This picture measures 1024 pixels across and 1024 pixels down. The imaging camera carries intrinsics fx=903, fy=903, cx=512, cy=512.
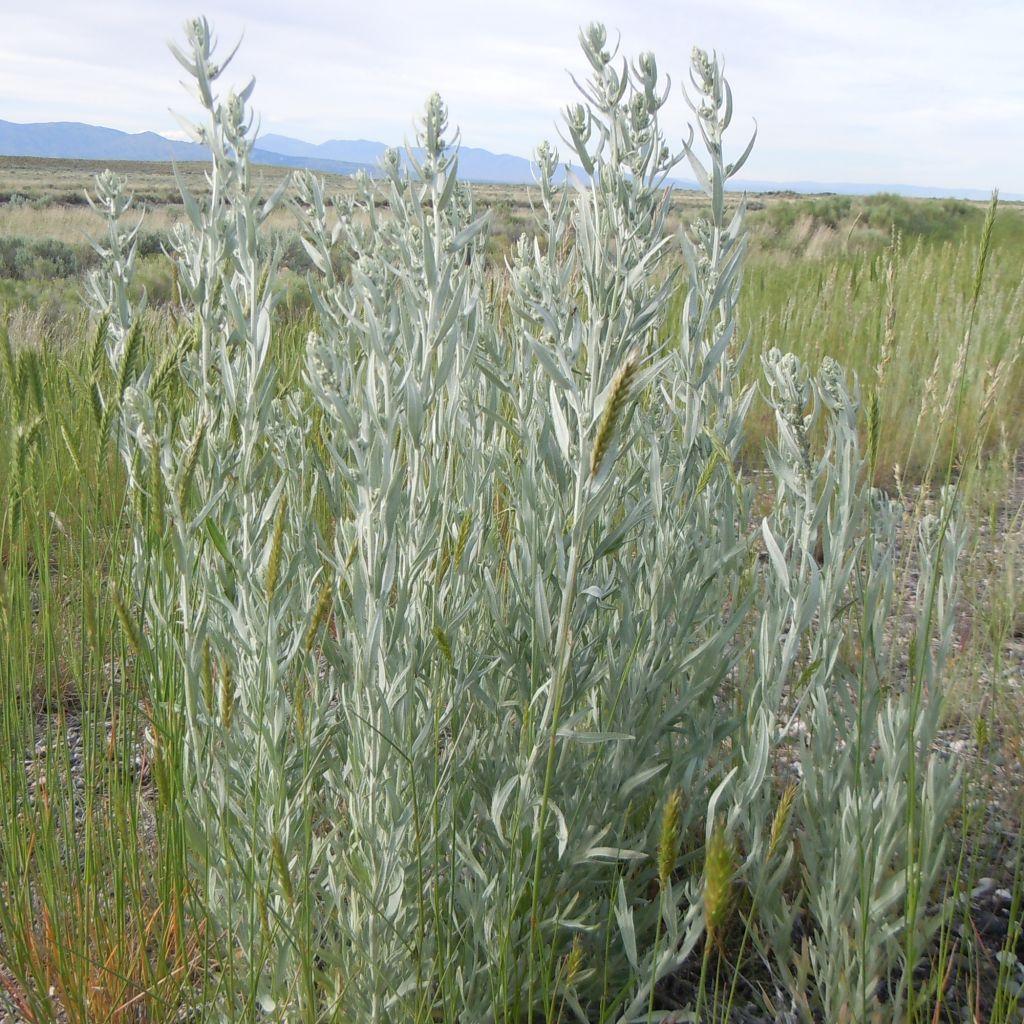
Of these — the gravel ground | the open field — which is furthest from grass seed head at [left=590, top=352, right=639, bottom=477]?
the gravel ground

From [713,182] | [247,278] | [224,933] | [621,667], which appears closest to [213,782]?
[224,933]

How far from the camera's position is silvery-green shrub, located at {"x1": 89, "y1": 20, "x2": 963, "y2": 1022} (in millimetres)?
1269

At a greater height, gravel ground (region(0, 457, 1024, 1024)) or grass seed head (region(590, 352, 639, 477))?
grass seed head (region(590, 352, 639, 477))

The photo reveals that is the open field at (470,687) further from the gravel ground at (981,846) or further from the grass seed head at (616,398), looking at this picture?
the grass seed head at (616,398)

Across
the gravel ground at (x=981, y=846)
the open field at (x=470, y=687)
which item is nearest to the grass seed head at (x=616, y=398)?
the open field at (x=470, y=687)

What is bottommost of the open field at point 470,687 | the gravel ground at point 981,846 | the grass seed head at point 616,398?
the gravel ground at point 981,846

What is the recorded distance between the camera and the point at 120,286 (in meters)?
1.77

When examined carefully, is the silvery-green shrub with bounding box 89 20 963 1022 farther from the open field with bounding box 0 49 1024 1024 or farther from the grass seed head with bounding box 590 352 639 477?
the grass seed head with bounding box 590 352 639 477

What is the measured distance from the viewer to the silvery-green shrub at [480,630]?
1.27 m

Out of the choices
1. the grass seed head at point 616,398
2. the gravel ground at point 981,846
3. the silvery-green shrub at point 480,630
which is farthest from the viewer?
the gravel ground at point 981,846

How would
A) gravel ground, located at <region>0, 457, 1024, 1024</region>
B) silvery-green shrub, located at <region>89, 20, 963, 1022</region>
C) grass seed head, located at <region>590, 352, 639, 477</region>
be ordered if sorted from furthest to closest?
gravel ground, located at <region>0, 457, 1024, 1024</region> → silvery-green shrub, located at <region>89, 20, 963, 1022</region> → grass seed head, located at <region>590, 352, 639, 477</region>

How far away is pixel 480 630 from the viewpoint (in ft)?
5.44

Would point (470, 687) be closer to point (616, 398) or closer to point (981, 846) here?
point (616, 398)

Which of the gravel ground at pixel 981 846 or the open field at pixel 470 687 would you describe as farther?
the gravel ground at pixel 981 846
